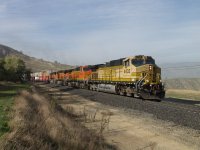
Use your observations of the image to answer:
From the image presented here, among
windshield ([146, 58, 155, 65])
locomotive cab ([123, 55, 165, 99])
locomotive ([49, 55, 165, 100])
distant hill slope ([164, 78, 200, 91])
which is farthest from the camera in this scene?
distant hill slope ([164, 78, 200, 91])

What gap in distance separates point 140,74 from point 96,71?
16519 mm

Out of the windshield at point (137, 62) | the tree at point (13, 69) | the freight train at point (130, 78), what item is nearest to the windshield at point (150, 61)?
the freight train at point (130, 78)

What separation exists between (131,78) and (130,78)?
27 cm

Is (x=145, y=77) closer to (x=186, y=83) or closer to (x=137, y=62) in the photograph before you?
(x=137, y=62)

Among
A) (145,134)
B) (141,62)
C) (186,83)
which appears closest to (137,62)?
(141,62)

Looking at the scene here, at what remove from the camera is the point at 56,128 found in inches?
460

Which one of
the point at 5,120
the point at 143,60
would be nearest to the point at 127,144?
the point at 5,120

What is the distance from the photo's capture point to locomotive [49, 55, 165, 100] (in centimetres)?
2814

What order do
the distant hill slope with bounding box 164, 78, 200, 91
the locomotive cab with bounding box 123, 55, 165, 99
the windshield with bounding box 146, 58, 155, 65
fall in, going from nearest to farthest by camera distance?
the locomotive cab with bounding box 123, 55, 165, 99, the windshield with bounding box 146, 58, 155, 65, the distant hill slope with bounding box 164, 78, 200, 91

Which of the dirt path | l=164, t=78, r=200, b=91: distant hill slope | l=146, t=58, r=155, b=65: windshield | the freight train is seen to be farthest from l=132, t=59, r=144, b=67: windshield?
l=164, t=78, r=200, b=91: distant hill slope

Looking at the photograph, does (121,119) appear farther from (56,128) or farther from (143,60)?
(143,60)

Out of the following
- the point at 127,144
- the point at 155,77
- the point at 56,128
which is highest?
the point at 155,77

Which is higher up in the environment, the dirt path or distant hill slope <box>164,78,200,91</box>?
distant hill slope <box>164,78,200,91</box>

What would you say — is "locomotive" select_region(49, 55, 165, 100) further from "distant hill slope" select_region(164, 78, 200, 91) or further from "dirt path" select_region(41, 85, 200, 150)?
"distant hill slope" select_region(164, 78, 200, 91)
